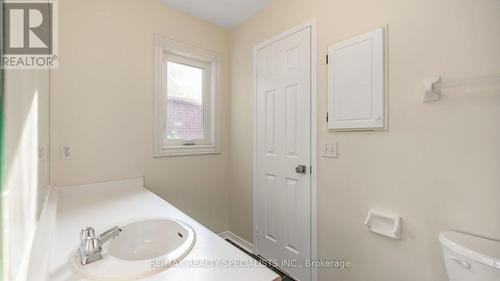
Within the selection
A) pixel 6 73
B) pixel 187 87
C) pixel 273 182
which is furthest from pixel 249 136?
pixel 6 73

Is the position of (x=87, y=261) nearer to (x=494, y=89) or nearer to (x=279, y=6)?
(x=494, y=89)

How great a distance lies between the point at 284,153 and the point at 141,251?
1.22 m

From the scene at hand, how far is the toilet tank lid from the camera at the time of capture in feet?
2.69

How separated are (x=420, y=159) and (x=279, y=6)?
1610 millimetres

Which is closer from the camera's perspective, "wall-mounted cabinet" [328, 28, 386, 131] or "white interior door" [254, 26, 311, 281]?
"wall-mounted cabinet" [328, 28, 386, 131]

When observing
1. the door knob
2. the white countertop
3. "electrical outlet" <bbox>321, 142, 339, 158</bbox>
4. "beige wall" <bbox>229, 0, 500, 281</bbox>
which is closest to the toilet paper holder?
"beige wall" <bbox>229, 0, 500, 281</bbox>

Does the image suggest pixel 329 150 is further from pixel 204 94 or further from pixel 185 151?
pixel 204 94

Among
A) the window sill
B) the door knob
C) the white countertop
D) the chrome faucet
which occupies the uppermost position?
the window sill

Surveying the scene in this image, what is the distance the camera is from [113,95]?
5.49 ft

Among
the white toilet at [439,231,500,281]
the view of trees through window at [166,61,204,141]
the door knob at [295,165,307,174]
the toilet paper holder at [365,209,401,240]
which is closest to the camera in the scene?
the white toilet at [439,231,500,281]

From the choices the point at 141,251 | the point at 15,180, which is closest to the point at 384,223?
the point at 141,251

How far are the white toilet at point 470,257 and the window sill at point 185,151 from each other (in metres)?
1.87

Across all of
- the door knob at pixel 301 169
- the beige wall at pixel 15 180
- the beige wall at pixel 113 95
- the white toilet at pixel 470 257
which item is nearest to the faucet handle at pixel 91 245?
the beige wall at pixel 15 180

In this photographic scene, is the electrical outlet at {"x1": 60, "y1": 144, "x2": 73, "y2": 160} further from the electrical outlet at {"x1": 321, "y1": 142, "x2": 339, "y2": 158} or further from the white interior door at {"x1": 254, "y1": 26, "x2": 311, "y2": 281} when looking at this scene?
the electrical outlet at {"x1": 321, "y1": 142, "x2": 339, "y2": 158}
